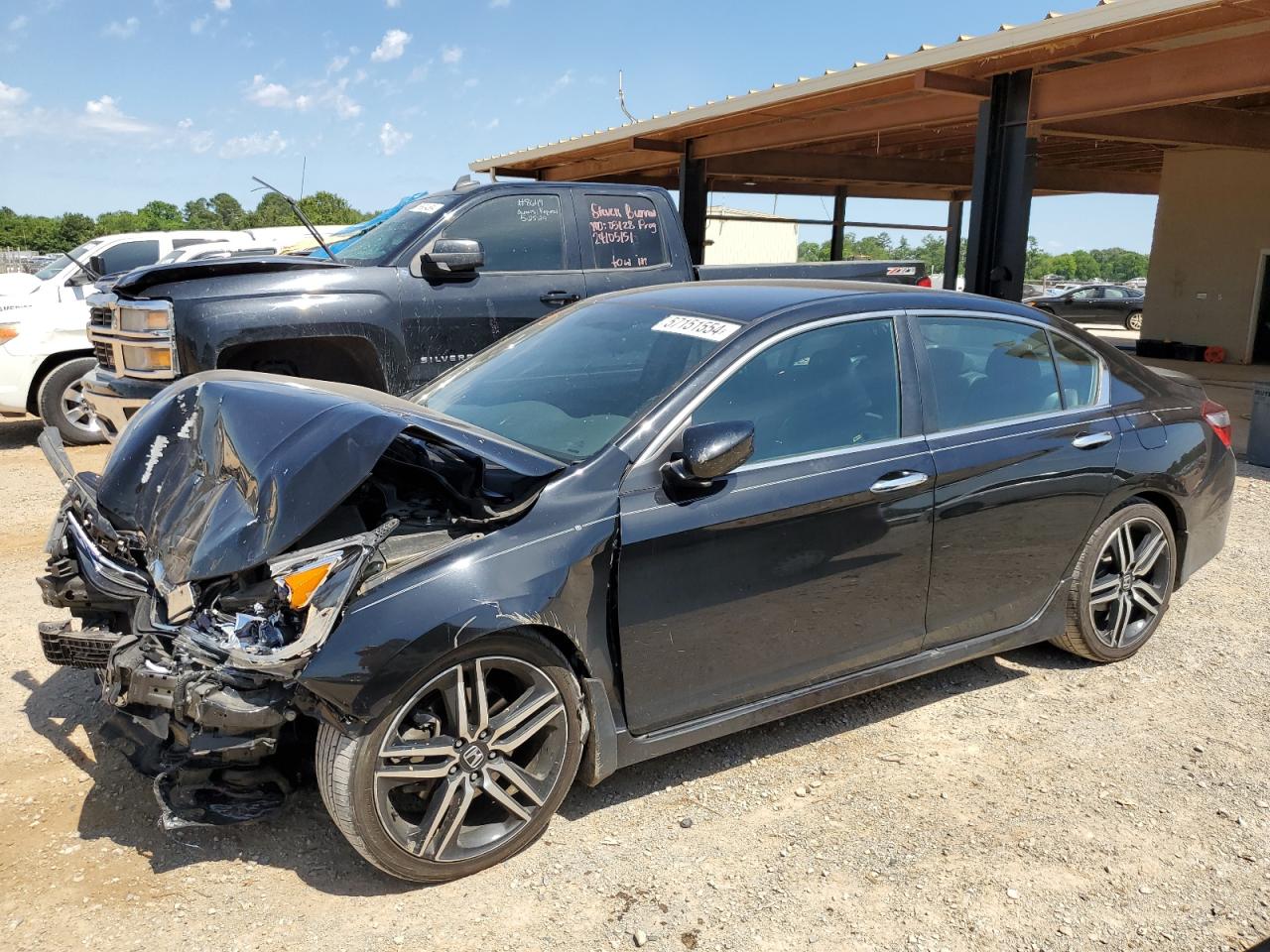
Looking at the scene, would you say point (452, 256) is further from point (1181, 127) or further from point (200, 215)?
point (200, 215)

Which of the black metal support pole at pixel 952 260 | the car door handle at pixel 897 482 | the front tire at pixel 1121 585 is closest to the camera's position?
the car door handle at pixel 897 482

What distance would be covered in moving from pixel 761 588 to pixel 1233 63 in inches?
363

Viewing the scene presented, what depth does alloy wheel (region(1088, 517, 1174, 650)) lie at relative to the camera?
4.50m

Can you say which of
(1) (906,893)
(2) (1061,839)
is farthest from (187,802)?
(2) (1061,839)

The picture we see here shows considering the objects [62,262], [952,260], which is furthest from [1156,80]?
[62,262]

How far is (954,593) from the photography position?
12.7ft

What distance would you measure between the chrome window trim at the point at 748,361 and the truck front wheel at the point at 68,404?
314 inches

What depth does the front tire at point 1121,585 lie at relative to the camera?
4379 mm

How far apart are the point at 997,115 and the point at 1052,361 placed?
26.1 feet

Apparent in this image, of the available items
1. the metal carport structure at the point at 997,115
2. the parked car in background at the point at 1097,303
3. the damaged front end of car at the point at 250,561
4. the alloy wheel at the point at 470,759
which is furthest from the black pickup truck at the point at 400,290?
the parked car in background at the point at 1097,303

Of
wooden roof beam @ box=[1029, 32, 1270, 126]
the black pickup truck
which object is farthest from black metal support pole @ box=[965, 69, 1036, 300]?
the black pickup truck

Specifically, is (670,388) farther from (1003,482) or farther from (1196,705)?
(1196,705)

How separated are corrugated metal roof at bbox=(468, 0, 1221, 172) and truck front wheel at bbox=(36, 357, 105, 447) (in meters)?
8.43

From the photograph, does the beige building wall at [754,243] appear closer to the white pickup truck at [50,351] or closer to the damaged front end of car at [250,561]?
the white pickup truck at [50,351]
